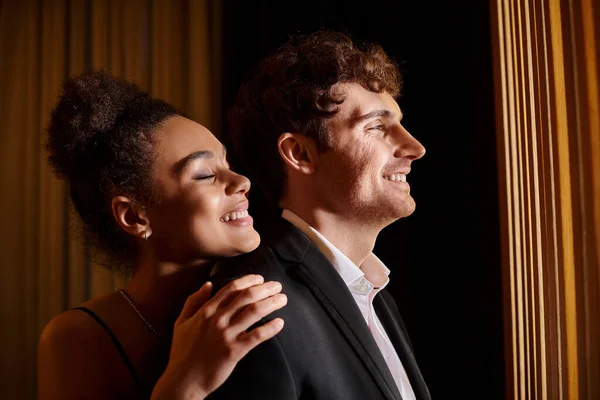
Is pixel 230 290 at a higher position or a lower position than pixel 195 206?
lower

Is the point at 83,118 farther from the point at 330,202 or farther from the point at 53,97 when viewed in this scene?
the point at 53,97

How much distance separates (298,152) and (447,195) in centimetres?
95

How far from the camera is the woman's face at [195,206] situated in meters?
1.50

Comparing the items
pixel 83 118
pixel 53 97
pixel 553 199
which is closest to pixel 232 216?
pixel 83 118

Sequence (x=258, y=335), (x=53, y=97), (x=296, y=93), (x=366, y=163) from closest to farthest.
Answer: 1. (x=258, y=335)
2. (x=366, y=163)
3. (x=296, y=93)
4. (x=53, y=97)

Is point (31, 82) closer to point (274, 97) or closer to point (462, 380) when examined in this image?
point (274, 97)

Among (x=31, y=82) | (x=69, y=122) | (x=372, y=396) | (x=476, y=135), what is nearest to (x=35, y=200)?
(x=31, y=82)

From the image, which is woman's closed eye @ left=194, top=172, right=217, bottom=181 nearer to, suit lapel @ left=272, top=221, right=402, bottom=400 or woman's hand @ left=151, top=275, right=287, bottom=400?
suit lapel @ left=272, top=221, right=402, bottom=400

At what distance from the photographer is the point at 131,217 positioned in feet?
5.15

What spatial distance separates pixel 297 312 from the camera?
3.92ft

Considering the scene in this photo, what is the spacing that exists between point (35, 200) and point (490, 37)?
239 centimetres

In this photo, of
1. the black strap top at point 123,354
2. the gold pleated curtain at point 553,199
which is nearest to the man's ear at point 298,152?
the black strap top at point 123,354

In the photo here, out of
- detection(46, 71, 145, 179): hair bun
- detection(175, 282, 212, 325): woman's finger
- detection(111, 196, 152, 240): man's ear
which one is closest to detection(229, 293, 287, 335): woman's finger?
detection(175, 282, 212, 325): woman's finger

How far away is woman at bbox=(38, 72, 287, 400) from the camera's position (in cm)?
146
